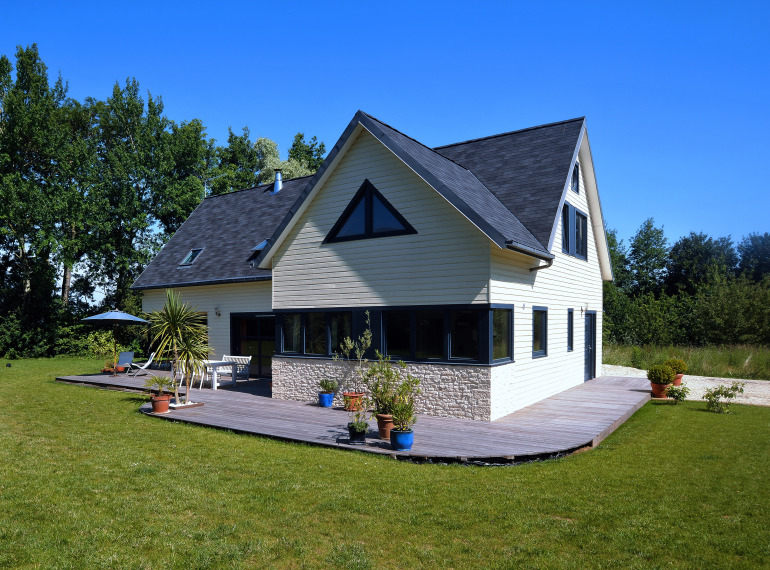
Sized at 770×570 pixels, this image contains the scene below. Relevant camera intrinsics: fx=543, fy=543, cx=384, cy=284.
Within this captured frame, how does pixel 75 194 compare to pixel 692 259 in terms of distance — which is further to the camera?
pixel 692 259

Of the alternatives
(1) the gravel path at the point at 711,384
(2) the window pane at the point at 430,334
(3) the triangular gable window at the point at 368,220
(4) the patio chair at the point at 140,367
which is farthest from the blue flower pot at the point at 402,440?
(4) the patio chair at the point at 140,367

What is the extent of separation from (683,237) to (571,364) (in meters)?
34.1

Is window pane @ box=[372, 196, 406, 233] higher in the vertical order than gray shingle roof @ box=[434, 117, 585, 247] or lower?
lower

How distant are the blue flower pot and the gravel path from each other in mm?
10987

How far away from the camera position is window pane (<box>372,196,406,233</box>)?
12.5 meters

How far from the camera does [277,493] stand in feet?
22.0

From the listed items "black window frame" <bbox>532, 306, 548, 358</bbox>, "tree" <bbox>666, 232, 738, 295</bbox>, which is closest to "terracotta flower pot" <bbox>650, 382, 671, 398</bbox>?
"black window frame" <bbox>532, 306, 548, 358</bbox>

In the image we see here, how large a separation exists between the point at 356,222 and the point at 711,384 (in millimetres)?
14493

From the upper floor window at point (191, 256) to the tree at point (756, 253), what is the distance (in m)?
43.6

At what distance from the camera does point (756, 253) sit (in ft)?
153

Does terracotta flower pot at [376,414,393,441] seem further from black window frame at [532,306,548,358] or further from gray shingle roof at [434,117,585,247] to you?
gray shingle roof at [434,117,585,247]

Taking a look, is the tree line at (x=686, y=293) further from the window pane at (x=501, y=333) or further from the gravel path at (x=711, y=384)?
the window pane at (x=501, y=333)

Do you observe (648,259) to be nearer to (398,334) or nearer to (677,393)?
(677,393)

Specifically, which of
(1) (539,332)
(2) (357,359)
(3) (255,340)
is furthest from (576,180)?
(3) (255,340)
